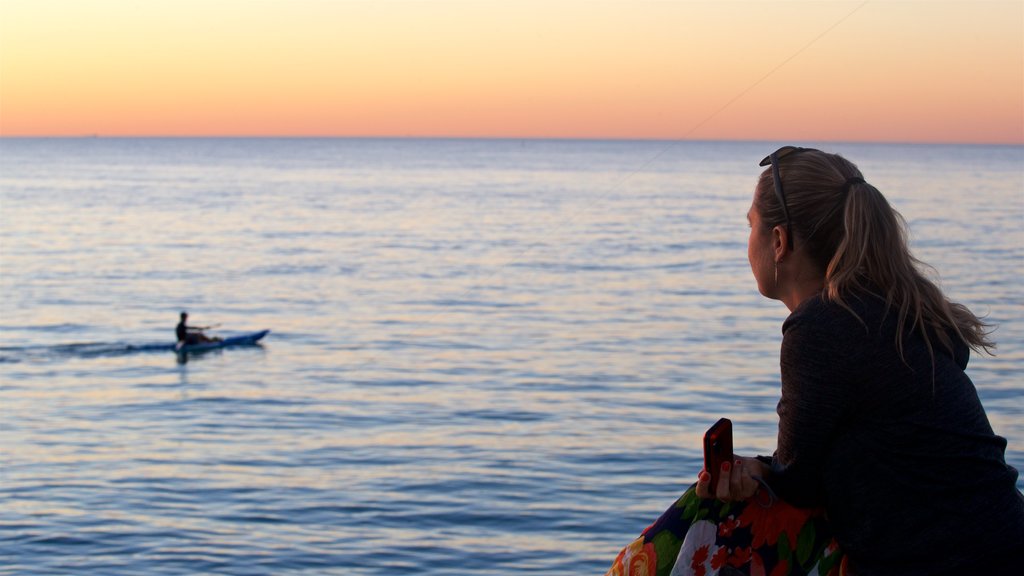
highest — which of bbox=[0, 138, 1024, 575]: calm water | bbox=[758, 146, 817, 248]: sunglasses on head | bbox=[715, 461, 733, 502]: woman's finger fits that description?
bbox=[758, 146, 817, 248]: sunglasses on head

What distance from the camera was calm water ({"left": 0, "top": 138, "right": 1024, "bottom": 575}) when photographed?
11.4 metres

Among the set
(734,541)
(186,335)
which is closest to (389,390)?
(186,335)

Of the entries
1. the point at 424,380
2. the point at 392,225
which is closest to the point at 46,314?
the point at 424,380

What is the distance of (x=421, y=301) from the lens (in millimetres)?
30797

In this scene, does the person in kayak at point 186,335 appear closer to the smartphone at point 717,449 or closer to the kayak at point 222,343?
the kayak at point 222,343

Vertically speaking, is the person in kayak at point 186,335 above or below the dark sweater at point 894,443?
below

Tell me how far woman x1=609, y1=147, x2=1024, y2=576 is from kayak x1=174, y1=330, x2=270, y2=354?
2218cm

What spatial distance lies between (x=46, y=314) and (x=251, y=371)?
10254 mm

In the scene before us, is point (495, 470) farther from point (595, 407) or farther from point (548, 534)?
point (595, 407)

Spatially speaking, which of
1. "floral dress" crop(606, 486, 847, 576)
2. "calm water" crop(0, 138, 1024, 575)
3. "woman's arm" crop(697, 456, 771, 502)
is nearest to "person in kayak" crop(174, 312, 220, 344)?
"calm water" crop(0, 138, 1024, 575)

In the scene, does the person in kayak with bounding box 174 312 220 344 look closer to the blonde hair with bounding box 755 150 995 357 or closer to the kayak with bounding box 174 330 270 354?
the kayak with bounding box 174 330 270 354

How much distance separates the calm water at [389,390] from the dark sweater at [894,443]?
4851mm

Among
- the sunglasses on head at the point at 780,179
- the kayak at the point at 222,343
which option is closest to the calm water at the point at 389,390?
the kayak at the point at 222,343

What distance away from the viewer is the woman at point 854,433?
2.35 meters
